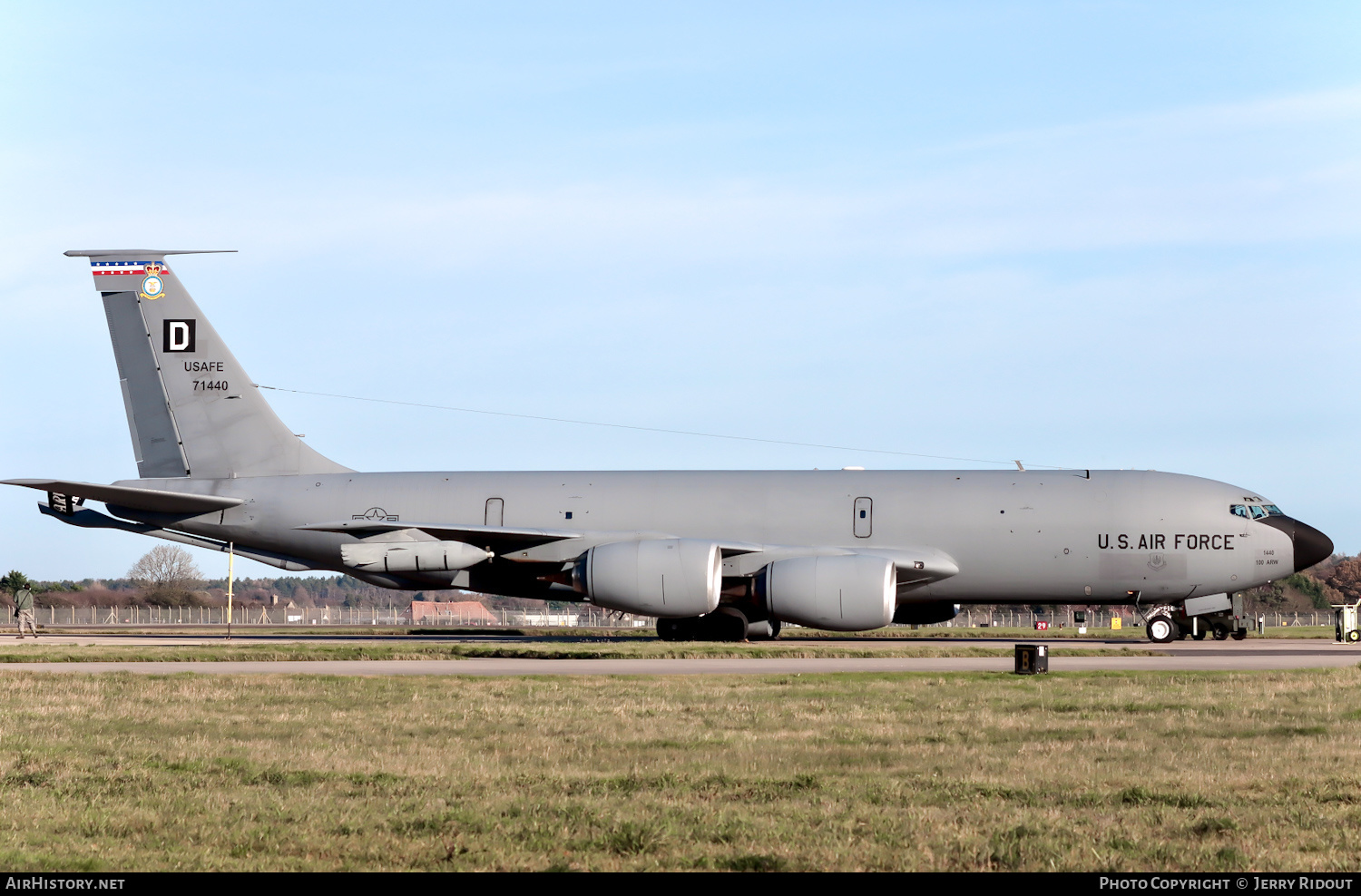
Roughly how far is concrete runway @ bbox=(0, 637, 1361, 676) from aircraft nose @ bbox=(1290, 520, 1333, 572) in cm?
491

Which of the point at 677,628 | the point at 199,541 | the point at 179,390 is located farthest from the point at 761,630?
the point at 179,390

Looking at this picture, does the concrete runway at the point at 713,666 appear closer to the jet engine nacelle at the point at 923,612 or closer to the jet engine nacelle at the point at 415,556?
the jet engine nacelle at the point at 923,612

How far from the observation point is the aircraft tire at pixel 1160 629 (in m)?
33.9

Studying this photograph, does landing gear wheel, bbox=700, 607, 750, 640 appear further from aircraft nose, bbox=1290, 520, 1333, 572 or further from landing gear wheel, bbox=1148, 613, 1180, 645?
aircraft nose, bbox=1290, 520, 1333, 572

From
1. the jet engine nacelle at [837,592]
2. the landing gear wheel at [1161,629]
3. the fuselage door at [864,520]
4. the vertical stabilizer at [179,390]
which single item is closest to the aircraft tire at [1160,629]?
the landing gear wheel at [1161,629]

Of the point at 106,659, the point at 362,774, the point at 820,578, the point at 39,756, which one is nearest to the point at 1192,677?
the point at 820,578

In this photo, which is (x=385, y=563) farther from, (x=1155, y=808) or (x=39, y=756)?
(x=1155, y=808)

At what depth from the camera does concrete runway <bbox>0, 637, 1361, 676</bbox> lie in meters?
22.3

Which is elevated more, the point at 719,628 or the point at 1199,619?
the point at 1199,619

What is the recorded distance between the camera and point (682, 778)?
10.8 meters

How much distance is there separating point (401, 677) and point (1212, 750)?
12489mm

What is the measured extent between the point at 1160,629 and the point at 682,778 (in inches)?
1035

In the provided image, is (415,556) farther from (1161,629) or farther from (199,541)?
(1161,629)

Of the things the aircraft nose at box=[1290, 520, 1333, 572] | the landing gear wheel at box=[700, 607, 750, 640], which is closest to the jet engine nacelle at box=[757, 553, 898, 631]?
the landing gear wheel at box=[700, 607, 750, 640]
